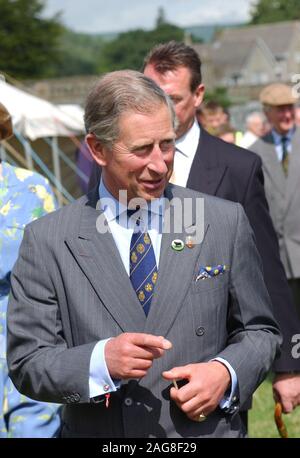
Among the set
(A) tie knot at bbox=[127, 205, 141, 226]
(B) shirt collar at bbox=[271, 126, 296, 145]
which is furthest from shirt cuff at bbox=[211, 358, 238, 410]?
(B) shirt collar at bbox=[271, 126, 296, 145]

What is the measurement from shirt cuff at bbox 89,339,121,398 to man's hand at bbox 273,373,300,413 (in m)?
1.17

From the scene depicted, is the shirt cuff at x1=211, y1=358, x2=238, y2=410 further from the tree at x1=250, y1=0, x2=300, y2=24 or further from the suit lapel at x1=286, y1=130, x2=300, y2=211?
the tree at x1=250, y1=0, x2=300, y2=24

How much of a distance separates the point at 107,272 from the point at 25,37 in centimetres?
7866

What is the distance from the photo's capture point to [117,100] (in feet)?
9.48

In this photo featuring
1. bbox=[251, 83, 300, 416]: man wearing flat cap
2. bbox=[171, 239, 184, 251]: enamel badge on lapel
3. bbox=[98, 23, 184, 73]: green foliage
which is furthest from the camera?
bbox=[98, 23, 184, 73]: green foliage

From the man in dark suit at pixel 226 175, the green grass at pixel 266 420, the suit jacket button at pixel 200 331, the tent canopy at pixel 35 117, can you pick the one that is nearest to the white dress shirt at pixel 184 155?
the man in dark suit at pixel 226 175

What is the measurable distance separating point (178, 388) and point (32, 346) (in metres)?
0.48

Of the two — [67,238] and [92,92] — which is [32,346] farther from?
[92,92]

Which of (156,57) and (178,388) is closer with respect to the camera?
(178,388)

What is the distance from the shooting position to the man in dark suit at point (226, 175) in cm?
375

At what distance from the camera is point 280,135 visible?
8125 millimetres

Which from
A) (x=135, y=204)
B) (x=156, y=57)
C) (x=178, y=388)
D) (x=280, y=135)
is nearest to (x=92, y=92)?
(x=135, y=204)

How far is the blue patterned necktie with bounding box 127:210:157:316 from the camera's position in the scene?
115 inches

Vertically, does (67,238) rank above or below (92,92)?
below
